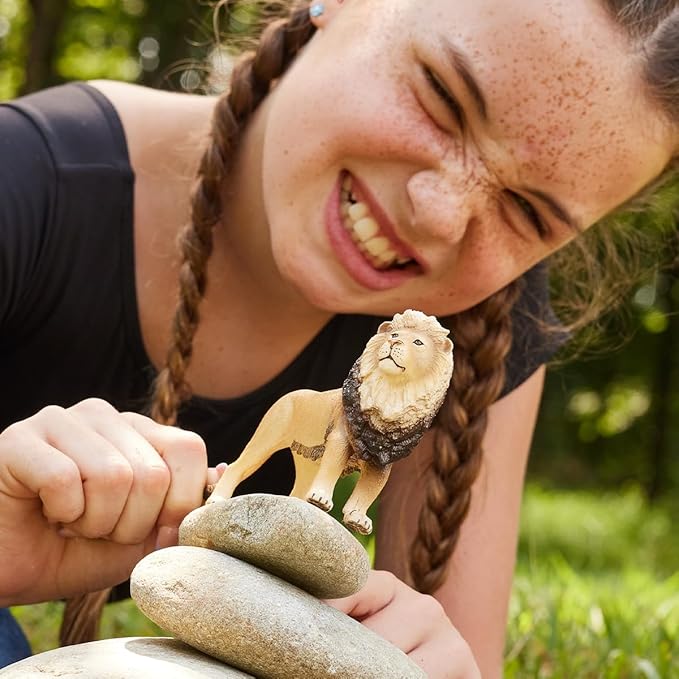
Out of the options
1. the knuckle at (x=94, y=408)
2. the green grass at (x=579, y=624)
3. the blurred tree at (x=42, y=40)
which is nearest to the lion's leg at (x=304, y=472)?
the knuckle at (x=94, y=408)

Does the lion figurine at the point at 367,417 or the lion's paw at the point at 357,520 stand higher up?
the lion figurine at the point at 367,417

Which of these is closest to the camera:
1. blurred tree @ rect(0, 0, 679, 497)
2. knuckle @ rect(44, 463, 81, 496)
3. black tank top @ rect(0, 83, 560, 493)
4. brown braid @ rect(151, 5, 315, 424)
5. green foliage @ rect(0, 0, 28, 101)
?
knuckle @ rect(44, 463, 81, 496)

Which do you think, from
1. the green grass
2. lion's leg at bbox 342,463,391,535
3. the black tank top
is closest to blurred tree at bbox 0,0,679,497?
the green grass

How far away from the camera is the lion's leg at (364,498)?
1.67 meters

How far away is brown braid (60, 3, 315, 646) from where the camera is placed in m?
2.68

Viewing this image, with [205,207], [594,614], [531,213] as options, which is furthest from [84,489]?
[594,614]

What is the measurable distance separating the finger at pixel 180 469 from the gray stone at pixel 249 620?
32 centimetres

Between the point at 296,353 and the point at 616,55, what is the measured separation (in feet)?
4.64

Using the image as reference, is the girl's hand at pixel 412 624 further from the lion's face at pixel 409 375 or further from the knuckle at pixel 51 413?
the knuckle at pixel 51 413

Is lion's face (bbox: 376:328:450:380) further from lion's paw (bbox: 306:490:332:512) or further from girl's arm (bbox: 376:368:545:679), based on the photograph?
girl's arm (bbox: 376:368:545:679)

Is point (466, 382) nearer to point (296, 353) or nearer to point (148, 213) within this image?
point (296, 353)

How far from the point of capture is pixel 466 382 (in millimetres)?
2803

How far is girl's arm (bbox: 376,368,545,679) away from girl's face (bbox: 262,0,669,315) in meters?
0.85

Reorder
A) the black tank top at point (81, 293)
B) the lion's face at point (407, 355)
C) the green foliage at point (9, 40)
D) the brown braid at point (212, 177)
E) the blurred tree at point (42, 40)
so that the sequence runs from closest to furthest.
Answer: the lion's face at point (407, 355), the brown braid at point (212, 177), the black tank top at point (81, 293), the blurred tree at point (42, 40), the green foliage at point (9, 40)
